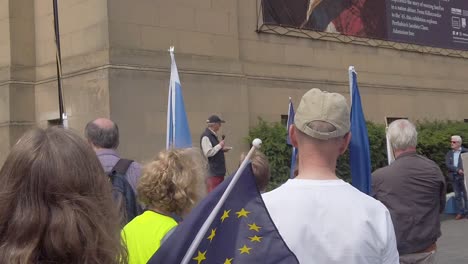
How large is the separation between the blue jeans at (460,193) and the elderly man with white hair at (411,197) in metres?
8.76

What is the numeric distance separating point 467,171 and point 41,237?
32.2ft

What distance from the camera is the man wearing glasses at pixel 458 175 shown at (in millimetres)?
12812

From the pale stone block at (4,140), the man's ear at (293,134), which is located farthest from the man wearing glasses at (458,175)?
the man's ear at (293,134)

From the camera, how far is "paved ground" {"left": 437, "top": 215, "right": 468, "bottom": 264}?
8786 mm

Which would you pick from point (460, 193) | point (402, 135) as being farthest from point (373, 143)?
point (402, 135)

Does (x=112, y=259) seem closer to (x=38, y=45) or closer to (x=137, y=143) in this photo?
(x=137, y=143)

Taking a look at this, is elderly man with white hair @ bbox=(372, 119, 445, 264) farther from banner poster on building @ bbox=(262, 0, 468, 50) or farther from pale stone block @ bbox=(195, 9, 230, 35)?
banner poster on building @ bbox=(262, 0, 468, 50)

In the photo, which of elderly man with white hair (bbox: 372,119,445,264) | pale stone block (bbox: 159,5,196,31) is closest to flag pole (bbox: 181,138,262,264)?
elderly man with white hair (bbox: 372,119,445,264)

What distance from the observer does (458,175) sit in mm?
12867

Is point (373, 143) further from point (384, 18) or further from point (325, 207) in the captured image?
point (325, 207)

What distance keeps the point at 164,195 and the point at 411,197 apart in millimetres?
2221

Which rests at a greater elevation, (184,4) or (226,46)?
(184,4)

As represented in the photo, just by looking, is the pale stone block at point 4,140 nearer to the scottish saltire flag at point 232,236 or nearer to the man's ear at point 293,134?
the man's ear at point 293,134

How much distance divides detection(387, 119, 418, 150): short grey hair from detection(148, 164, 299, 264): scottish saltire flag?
8.41ft
